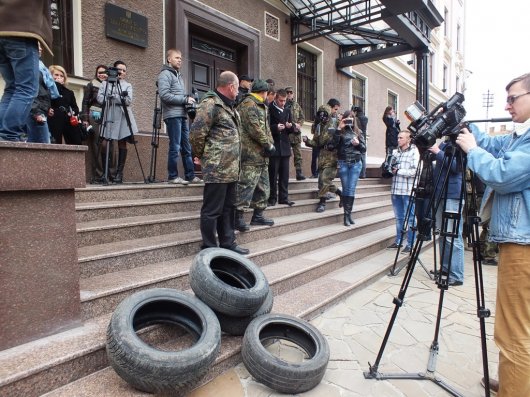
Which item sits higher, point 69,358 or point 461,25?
point 461,25

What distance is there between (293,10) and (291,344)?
28.6 ft

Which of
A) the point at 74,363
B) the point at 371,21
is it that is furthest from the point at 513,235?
the point at 371,21

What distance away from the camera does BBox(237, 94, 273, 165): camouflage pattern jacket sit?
14.9ft

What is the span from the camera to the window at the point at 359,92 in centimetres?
1292

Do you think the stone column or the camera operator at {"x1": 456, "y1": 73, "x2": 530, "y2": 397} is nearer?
the camera operator at {"x1": 456, "y1": 73, "x2": 530, "y2": 397}

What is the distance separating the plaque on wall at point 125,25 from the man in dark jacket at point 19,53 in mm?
3162

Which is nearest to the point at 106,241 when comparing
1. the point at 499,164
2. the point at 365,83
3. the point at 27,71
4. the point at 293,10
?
the point at 27,71

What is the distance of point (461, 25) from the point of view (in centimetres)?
2495

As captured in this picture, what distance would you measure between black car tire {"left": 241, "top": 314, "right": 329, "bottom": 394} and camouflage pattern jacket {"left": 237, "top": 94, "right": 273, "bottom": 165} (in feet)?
7.52

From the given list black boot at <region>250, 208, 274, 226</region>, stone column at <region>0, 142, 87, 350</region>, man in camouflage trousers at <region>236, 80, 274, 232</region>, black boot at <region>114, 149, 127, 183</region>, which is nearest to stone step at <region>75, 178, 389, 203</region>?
black boot at <region>114, 149, 127, 183</region>

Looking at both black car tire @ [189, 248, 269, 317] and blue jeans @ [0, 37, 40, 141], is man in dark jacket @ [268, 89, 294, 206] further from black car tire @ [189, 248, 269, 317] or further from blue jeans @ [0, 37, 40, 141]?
blue jeans @ [0, 37, 40, 141]

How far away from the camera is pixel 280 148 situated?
576 centimetres

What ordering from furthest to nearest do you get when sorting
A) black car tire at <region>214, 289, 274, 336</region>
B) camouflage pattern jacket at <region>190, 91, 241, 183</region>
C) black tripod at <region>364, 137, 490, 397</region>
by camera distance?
camouflage pattern jacket at <region>190, 91, 241, 183</region>, black car tire at <region>214, 289, 274, 336</region>, black tripod at <region>364, 137, 490, 397</region>

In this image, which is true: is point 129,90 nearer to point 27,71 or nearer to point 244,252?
point 27,71
